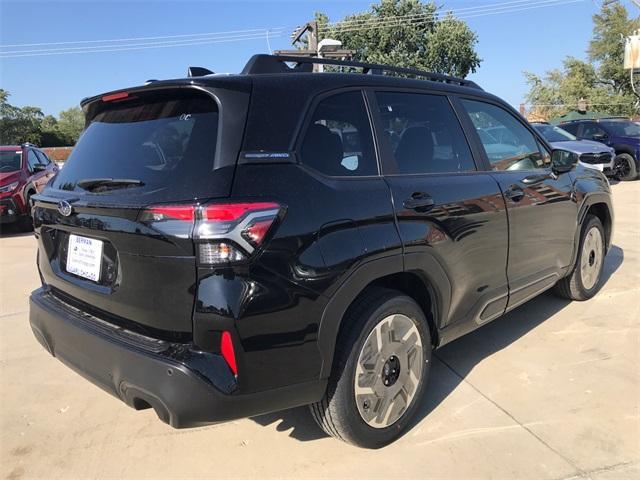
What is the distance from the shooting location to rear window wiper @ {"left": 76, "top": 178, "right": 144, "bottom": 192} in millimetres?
2204

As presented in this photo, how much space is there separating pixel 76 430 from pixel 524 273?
3027mm

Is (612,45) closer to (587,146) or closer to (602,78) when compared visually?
(602,78)

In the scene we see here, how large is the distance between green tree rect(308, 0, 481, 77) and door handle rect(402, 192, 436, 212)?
3388 centimetres

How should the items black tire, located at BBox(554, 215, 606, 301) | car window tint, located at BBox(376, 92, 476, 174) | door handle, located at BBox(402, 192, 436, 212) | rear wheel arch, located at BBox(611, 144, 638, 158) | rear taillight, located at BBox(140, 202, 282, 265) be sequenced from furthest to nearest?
1. rear wheel arch, located at BBox(611, 144, 638, 158)
2. black tire, located at BBox(554, 215, 606, 301)
3. car window tint, located at BBox(376, 92, 476, 174)
4. door handle, located at BBox(402, 192, 436, 212)
5. rear taillight, located at BBox(140, 202, 282, 265)

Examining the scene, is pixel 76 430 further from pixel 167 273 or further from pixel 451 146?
pixel 451 146

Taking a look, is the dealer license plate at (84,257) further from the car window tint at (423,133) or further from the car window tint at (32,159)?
the car window tint at (32,159)

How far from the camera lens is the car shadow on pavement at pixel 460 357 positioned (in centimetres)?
291

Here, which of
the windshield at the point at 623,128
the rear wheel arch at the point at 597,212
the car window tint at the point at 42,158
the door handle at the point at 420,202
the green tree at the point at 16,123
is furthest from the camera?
the green tree at the point at 16,123

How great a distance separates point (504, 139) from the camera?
12.4 ft

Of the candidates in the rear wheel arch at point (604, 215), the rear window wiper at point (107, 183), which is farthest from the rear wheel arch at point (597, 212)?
the rear window wiper at point (107, 183)

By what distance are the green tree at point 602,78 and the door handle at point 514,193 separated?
1761 inches

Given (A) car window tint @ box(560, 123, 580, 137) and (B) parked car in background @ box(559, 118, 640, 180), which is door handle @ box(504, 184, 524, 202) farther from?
(A) car window tint @ box(560, 123, 580, 137)

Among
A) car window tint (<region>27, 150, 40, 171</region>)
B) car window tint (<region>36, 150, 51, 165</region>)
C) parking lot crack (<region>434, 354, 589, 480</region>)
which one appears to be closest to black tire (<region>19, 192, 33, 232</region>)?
car window tint (<region>27, 150, 40, 171</region>)

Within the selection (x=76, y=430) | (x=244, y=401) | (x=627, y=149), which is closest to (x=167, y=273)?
(x=244, y=401)
